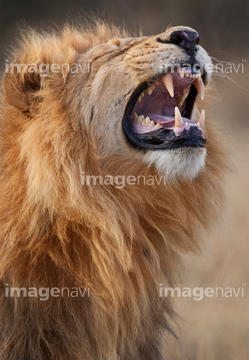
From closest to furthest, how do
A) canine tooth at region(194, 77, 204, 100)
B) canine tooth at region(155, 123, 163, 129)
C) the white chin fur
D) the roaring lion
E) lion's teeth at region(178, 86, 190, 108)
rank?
the roaring lion, the white chin fur, canine tooth at region(155, 123, 163, 129), canine tooth at region(194, 77, 204, 100), lion's teeth at region(178, 86, 190, 108)

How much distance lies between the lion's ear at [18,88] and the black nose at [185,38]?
2.68 ft

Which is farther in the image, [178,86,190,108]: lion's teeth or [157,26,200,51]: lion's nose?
[178,86,190,108]: lion's teeth

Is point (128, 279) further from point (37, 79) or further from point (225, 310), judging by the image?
point (225, 310)

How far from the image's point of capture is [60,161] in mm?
3055

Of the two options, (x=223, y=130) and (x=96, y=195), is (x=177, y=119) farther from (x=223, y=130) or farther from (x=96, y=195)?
(x=223, y=130)

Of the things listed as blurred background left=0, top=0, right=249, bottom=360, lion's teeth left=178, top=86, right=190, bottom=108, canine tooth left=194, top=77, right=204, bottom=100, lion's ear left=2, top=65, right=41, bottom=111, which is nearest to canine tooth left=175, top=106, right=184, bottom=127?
canine tooth left=194, top=77, right=204, bottom=100

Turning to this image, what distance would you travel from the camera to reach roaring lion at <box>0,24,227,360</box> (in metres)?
2.96

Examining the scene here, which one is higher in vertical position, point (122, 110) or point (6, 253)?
point (122, 110)

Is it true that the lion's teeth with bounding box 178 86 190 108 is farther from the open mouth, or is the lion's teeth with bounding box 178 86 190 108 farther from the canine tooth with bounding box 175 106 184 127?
the canine tooth with bounding box 175 106 184 127

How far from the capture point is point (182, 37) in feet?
10.3

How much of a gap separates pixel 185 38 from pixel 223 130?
0.95 meters

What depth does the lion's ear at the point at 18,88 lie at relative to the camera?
319 centimetres

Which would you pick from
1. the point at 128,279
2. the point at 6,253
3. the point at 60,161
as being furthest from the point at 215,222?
the point at 6,253

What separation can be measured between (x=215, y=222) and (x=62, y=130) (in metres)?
1.12
